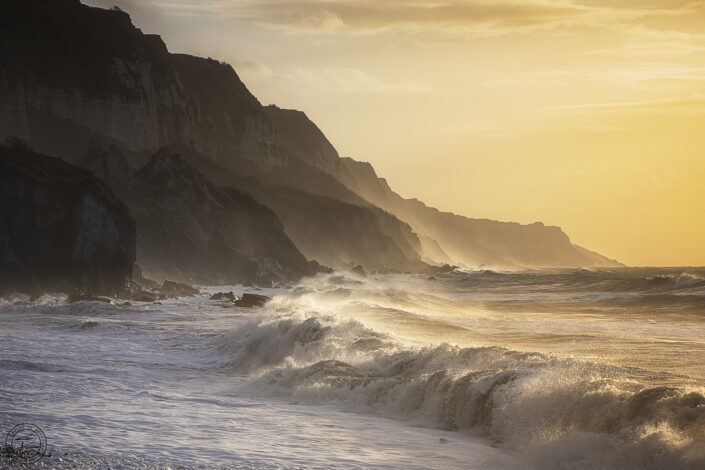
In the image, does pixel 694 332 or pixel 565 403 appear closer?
pixel 565 403

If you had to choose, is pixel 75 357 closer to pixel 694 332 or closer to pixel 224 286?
pixel 694 332

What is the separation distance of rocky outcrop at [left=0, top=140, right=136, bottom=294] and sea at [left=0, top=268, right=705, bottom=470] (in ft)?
62.5

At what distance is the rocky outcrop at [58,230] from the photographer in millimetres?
44562

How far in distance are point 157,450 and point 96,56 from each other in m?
102

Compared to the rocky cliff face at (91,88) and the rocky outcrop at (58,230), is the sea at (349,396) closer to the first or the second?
the rocky outcrop at (58,230)

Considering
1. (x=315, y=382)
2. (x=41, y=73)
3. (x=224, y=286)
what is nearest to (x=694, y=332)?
(x=315, y=382)

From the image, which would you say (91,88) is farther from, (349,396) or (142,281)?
(349,396)

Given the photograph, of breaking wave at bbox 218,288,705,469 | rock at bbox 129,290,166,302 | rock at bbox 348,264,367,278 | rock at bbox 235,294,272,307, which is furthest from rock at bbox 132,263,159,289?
rock at bbox 348,264,367,278

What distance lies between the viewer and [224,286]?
217 ft

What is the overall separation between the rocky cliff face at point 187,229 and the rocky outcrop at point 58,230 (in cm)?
1694

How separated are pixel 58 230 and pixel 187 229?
25773mm

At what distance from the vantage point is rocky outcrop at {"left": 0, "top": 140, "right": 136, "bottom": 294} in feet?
146

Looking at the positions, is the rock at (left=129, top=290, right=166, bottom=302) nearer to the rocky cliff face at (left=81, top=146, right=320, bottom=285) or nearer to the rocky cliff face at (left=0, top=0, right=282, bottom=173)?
the rocky cliff face at (left=81, top=146, right=320, bottom=285)

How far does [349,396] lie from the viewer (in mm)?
14383
